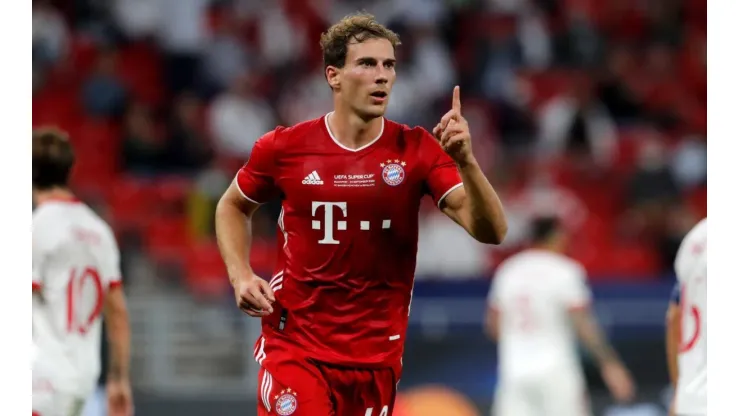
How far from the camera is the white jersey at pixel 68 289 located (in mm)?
6543

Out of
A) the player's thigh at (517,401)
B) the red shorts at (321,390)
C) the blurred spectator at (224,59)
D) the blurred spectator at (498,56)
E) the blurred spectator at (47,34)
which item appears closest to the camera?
the red shorts at (321,390)

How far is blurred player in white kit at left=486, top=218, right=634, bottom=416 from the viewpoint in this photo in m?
9.86

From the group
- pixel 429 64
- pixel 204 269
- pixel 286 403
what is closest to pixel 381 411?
pixel 286 403

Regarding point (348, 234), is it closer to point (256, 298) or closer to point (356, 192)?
point (356, 192)

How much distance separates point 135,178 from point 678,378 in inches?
382

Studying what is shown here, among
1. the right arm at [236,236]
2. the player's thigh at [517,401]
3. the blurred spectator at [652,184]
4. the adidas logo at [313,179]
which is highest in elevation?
the adidas logo at [313,179]

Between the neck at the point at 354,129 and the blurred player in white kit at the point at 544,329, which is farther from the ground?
the neck at the point at 354,129

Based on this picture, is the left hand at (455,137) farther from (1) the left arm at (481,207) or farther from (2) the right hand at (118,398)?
(2) the right hand at (118,398)

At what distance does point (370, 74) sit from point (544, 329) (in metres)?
5.03

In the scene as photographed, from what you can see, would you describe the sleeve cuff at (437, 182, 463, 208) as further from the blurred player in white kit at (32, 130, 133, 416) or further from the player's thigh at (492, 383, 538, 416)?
the player's thigh at (492, 383, 538, 416)

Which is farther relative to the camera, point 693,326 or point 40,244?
point 40,244

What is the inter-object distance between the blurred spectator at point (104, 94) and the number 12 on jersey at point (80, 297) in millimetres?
9220

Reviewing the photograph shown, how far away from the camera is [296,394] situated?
5414mm

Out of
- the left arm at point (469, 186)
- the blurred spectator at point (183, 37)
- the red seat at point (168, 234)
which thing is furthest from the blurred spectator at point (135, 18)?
the left arm at point (469, 186)
